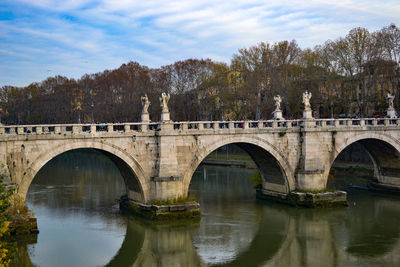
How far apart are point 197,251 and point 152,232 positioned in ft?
10.8

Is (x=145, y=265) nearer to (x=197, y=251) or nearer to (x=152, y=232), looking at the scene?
(x=197, y=251)

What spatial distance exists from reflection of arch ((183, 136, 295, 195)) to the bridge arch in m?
2.63

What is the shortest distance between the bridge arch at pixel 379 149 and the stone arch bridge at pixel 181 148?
67 millimetres

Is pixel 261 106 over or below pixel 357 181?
over

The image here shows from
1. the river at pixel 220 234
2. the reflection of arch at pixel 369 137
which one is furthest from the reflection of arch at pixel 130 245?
the reflection of arch at pixel 369 137

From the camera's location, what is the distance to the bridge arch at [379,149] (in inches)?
1156

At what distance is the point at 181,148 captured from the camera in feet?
82.3

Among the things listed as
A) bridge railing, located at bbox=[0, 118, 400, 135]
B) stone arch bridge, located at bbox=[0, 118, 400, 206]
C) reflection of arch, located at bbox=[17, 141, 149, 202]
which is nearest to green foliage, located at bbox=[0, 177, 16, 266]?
stone arch bridge, located at bbox=[0, 118, 400, 206]

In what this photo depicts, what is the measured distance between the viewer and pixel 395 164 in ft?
107

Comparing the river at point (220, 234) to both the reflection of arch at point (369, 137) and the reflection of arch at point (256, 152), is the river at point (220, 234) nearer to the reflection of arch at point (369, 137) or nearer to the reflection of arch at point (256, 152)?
the reflection of arch at point (256, 152)

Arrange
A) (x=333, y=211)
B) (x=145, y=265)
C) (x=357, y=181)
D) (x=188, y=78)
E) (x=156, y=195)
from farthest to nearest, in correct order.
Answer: (x=188, y=78) → (x=357, y=181) → (x=333, y=211) → (x=156, y=195) → (x=145, y=265)

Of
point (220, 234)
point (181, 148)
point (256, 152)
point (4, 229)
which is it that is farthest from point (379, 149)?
point (4, 229)

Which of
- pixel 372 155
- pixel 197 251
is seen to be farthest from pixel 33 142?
pixel 372 155

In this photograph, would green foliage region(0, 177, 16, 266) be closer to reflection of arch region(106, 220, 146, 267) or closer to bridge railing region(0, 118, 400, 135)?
reflection of arch region(106, 220, 146, 267)
